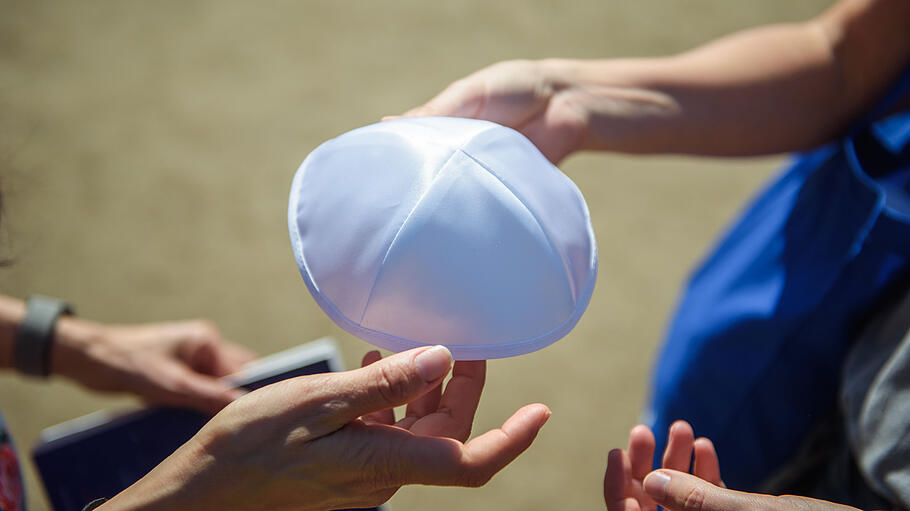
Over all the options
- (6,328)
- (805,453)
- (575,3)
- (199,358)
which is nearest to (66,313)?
(6,328)

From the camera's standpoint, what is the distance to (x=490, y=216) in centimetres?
41

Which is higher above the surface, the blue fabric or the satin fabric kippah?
the satin fabric kippah

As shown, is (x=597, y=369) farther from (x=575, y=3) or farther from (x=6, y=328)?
(x=6, y=328)

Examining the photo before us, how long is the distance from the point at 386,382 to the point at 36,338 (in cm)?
56

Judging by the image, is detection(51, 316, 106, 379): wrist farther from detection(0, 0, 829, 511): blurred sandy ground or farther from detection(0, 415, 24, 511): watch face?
detection(0, 0, 829, 511): blurred sandy ground

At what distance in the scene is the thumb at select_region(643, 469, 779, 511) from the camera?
389 mm

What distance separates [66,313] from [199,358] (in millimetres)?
164

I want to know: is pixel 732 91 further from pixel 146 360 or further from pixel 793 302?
pixel 146 360

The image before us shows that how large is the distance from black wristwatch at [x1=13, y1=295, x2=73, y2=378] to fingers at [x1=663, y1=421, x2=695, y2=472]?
0.69 meters

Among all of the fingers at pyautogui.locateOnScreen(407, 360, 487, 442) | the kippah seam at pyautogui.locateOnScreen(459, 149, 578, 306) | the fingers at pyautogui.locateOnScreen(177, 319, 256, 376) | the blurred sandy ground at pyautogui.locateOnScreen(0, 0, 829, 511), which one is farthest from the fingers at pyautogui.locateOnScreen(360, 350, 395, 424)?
the blurred sandy ground at pyautogui.locateOnScreen(0, 0, 829, 511)

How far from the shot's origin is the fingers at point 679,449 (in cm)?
47

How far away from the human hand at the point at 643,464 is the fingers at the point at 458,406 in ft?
0.41

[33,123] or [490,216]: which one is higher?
[33,123]

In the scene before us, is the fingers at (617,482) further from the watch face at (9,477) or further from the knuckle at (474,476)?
the watch face at (9,477)
